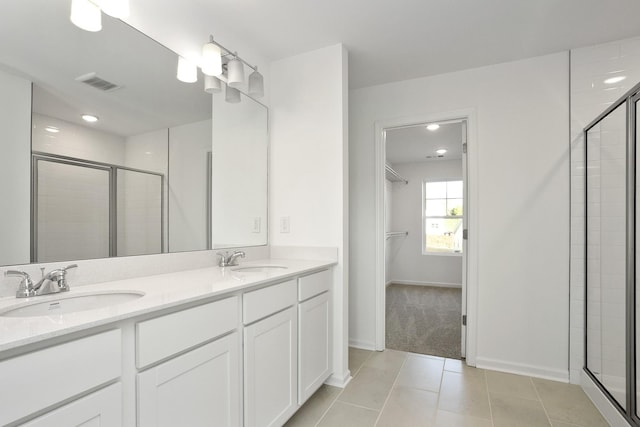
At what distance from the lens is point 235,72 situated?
75.2 inches

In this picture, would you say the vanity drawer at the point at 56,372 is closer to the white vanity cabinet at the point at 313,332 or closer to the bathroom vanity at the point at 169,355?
the bathroom vanity at the point at 169,355

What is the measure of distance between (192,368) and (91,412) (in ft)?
1.06

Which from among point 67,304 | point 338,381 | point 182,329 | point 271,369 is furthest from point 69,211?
point 338,381

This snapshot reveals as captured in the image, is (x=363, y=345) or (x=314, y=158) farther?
(x=363, y=345)

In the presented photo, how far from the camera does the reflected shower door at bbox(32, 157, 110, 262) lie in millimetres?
1197

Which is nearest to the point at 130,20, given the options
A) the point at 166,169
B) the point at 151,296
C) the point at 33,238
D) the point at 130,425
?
the point at 166,169

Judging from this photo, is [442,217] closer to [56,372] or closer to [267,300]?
[267,300]

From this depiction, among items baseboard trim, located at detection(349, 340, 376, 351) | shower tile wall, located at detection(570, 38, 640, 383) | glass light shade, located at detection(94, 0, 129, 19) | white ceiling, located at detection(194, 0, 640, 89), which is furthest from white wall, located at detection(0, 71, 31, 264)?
shower tile wall, located at detection(570, 38, 640, 383)

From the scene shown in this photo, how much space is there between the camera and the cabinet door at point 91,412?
2.45 ft

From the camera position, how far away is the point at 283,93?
2430 mm

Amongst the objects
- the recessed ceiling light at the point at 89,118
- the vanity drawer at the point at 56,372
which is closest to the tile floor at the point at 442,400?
the vanity drawer at the point at 56,372

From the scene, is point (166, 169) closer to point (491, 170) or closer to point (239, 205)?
point (239, 205)

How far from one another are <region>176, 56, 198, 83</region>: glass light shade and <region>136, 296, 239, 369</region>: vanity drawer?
4.24ft

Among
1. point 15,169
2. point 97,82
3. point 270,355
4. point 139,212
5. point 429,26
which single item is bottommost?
point 270,355
